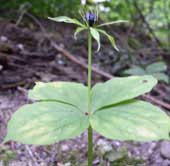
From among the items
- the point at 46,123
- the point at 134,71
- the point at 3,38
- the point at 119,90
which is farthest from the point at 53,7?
the point at 46,123

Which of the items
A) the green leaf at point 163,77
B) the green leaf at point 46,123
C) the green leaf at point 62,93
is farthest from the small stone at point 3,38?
the green leaf at point 46,123

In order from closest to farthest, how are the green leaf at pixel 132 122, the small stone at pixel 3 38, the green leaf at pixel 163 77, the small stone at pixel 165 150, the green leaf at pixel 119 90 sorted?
1. the green leaf at pixel 132 122
2. the green leaf at pixel 119 90
3. the small stone at pixel 165 150
4. the green leaf at pixel 163 77
5. the small stone at pixel 3 38

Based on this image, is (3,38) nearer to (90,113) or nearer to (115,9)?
(115,9)

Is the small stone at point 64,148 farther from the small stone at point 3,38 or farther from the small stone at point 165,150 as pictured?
the small stone at point 3,38

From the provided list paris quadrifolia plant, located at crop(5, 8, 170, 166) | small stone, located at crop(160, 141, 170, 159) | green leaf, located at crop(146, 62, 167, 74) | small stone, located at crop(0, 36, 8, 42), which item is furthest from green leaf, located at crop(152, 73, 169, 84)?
small stone, located at crop(0, 36, 8, 42)

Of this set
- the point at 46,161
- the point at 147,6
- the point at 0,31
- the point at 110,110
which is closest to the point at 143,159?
the point at 46,161

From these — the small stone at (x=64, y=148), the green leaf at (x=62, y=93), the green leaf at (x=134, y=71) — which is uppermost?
the green leaf at (x=62, y=93)

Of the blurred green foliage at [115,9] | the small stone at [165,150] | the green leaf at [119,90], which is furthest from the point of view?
the blurred green foliage at [115,9]
